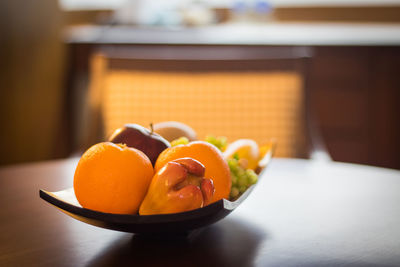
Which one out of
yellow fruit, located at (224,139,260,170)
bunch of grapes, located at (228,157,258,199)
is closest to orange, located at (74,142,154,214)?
bunch of grapes, located at (228,157,258,199)

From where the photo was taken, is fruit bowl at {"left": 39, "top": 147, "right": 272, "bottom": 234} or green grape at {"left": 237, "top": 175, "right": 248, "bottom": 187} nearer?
fruit bowl at {"left": 39, "top": 147, "right": 272, "bottom": 234}

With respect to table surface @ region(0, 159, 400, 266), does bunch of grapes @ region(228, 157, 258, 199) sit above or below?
above

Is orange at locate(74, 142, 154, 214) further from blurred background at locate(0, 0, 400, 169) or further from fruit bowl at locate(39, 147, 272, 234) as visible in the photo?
blurred background at locate(0, 0, 400, 169)

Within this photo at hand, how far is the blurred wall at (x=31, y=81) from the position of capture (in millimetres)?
2369

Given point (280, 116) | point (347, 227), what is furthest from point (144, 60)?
point (347, 227)

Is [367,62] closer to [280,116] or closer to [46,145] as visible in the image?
[280,116]

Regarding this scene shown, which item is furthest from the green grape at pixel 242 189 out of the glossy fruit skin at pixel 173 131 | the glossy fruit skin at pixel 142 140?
the glossy fruit skin at pixel 173 131

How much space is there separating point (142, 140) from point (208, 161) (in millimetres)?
99

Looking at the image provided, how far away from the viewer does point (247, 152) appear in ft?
2.35

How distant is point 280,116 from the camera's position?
142 cm

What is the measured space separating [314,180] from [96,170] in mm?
472

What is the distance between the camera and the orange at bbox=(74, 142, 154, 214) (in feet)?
1.53

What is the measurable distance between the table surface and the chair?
64cm

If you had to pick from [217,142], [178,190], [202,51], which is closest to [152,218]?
[178,190]
